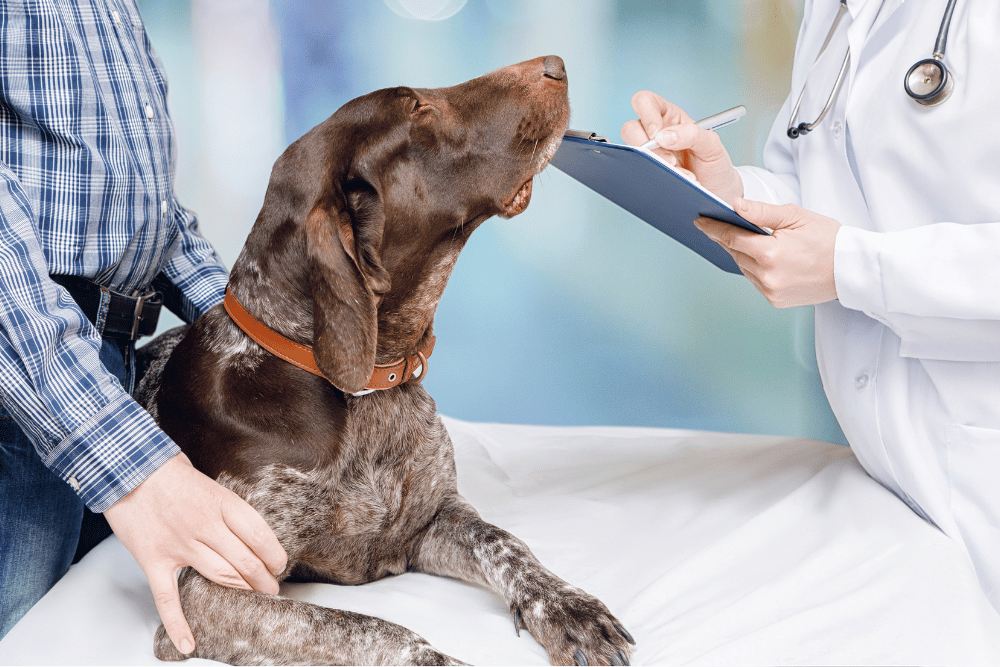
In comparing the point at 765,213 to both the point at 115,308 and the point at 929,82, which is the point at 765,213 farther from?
the point at 115,308

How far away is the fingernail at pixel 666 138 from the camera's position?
6.27ft

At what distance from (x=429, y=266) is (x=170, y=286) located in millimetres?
1063

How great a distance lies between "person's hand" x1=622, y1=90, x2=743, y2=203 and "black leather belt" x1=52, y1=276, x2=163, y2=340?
1.44 metres

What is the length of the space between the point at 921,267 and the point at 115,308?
1942 mm

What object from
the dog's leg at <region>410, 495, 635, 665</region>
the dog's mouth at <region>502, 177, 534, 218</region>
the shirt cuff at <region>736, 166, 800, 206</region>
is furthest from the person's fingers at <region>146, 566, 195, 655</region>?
the shirt cuff at <region>736, 166, 800, 206</region>

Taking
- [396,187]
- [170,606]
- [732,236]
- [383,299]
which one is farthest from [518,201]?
[170,606]

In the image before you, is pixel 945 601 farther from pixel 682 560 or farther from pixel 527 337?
pixel 527 337

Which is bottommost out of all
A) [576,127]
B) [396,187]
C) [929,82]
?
[576,127]

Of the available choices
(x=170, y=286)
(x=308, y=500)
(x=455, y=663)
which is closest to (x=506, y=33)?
(x=170, y=286)

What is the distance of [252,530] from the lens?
1.43m

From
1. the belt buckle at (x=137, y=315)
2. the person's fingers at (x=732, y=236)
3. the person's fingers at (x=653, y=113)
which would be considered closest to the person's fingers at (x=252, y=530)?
the belt buckle at (x=137, y=315)

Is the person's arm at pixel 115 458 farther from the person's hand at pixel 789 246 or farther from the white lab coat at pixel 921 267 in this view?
the white lab coat at pixel 921 267

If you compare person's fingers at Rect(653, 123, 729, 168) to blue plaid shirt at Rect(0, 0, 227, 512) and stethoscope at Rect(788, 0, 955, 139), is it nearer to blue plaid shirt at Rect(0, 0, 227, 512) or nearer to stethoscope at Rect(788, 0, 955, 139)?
stethoscope at Rect(788, 0, 955, 139)

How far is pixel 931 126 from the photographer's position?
5.22ft
